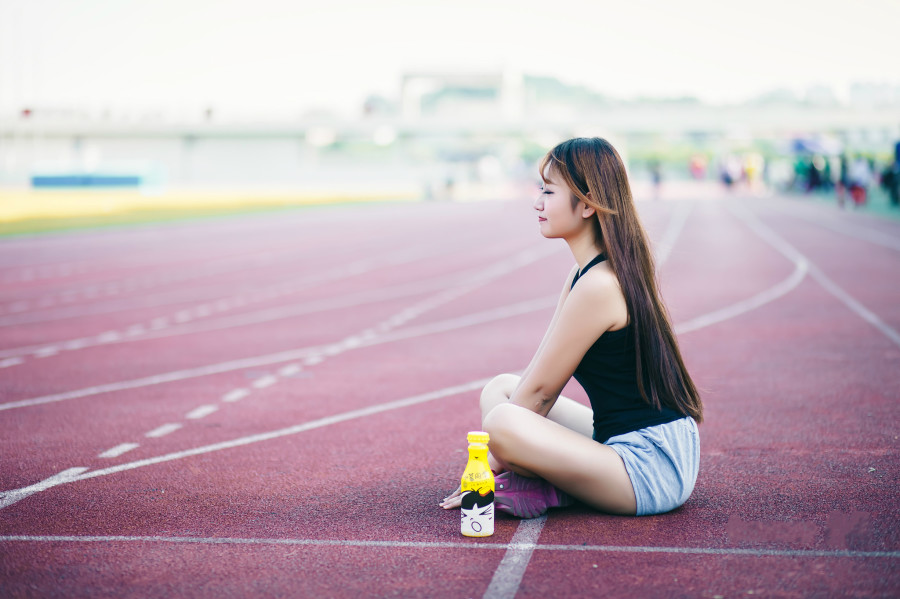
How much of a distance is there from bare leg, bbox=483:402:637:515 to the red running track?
0.19 metres

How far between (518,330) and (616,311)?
6413 millimetres

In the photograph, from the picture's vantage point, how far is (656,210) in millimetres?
39281

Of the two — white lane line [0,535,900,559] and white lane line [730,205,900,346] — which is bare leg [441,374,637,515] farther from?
white lane line [730,205,900,346]

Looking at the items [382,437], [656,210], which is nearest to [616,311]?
[382,437]

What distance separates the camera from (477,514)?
13.2 ft

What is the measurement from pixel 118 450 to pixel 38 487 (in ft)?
2.61

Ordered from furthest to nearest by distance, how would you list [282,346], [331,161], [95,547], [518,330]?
1. [331,161]
2. [518,330]
3. [282,346]
4. [95,547]

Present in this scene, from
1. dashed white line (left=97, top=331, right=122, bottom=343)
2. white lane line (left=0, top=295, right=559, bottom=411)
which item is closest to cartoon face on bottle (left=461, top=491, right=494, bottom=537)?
white lane line (left=0, top=295, right=559, bottom=411)

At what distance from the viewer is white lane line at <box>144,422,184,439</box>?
610 cm

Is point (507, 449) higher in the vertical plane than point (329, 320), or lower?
higher

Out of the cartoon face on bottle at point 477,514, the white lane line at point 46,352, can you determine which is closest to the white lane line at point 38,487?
the cartoon face on bottle at point 477,514

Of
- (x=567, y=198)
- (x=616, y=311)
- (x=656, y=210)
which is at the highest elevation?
(x=567, y=198)

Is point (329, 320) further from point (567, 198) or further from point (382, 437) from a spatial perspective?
point (567, 198)

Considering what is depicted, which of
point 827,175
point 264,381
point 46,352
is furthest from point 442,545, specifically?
point 827,175
